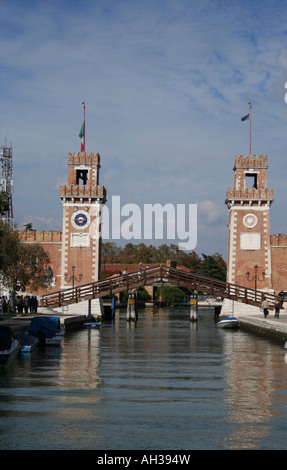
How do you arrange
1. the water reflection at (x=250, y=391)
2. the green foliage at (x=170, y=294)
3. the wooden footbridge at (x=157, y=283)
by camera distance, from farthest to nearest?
the green foliage at (x=170, y=294)
the wooden footbridge at (x=157, y=283)
the water reflection at (x=250, y=391)

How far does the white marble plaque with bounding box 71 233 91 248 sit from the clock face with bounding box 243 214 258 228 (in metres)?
14.3

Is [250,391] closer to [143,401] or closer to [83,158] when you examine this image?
[143,401]

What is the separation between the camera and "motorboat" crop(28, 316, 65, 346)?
28188mm

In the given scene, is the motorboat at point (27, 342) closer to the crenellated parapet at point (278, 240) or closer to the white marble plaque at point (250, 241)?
the white marble plaque at point (250, 241)

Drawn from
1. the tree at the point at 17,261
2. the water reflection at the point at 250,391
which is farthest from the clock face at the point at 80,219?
the water reflection at the point at 250,391

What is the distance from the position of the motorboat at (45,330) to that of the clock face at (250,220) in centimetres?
2955

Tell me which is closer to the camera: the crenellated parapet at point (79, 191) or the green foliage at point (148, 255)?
the crenellated parapet at point (79, 191)

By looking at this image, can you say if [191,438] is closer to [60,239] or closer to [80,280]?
[80,280]

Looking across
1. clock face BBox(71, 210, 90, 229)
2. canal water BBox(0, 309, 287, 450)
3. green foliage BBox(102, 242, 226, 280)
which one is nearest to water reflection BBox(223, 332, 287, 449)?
canal water BBox(0, 309, 287, 450)

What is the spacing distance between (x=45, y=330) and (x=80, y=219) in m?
28.2

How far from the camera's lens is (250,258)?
181 feet

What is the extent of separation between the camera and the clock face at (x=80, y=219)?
55.9 meters

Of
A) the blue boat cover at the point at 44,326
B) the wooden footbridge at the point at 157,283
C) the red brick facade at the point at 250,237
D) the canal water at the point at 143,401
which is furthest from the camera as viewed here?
the red brick facade at the point at 250,237

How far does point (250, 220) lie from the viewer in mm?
55312
